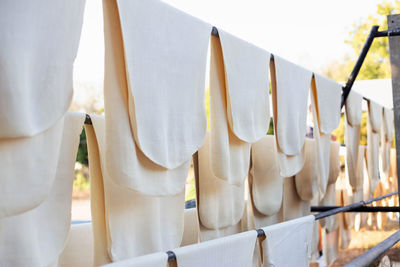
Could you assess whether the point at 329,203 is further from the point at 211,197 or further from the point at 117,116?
the point at 117,116

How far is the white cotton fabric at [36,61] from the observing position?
912 mm

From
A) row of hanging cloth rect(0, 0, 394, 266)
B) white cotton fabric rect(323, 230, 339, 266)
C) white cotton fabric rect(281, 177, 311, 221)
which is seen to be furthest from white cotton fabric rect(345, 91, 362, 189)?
row of hanging cloth rect(0, 0, 394, 266)

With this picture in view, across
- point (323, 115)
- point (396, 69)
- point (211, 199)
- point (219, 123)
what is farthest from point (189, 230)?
point (396, 69)

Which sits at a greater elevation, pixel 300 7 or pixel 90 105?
pixel 300 7

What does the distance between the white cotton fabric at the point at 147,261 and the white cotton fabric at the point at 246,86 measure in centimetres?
63

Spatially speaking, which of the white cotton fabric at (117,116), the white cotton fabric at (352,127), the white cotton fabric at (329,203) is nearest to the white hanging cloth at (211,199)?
the white cotton fabric at (117,116)

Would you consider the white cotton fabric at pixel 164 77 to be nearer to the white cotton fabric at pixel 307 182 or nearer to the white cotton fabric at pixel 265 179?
the white cotton fabric at pixel 265 179

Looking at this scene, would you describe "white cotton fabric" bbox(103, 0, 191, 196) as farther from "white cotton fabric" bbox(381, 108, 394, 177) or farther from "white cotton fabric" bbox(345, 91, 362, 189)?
"white cotton fabric" bbox(381, 108, 394, 177)

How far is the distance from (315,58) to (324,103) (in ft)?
83.1

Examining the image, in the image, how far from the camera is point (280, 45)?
1085 inches

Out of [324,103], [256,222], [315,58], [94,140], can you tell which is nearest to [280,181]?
[256,222]

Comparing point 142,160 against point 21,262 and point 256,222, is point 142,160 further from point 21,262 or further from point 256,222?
point 256,222

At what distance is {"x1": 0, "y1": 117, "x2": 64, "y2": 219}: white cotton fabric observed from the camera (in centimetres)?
98

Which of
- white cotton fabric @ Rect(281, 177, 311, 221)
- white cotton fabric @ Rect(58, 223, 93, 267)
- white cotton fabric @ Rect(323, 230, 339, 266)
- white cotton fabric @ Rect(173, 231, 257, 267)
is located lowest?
white cotton fabric @ Rect(323, 230, 339, 266)
